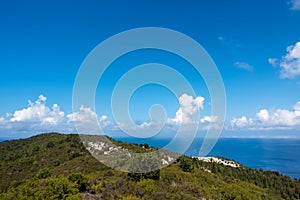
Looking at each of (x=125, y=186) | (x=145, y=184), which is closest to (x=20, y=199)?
(x=125, y=186)

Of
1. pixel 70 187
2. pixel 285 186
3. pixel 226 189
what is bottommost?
pixel 285 186

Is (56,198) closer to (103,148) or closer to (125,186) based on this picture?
(125,186)

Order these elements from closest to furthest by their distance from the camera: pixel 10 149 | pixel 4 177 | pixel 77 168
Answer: pixel 77 168, pixel 4 177, pixel 10 149

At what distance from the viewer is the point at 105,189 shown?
2572 centimetres

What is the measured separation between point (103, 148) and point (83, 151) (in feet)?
44.1

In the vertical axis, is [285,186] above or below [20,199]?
below

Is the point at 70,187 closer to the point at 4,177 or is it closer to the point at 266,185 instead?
the point at 4,177

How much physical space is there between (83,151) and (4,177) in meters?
21.0

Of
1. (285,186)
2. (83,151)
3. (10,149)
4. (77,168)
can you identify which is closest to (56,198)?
(77,168)

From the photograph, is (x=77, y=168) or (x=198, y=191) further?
(x=77, y=168)

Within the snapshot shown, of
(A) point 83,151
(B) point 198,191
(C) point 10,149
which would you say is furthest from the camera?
(C) point 10,149

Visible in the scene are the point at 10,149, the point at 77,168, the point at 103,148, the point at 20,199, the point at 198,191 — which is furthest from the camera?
the point at 10,149

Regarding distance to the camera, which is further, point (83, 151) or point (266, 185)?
point (83, 151)

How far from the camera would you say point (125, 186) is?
25906 millimetres
